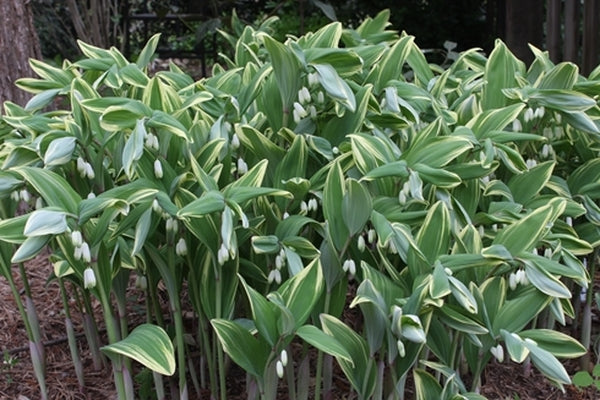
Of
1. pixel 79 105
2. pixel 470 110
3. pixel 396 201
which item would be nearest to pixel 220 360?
pixel 396 201

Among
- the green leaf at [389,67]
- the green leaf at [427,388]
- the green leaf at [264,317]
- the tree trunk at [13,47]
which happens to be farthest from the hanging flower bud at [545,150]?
the tree trunk at [13,47]

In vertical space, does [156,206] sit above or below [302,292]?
above

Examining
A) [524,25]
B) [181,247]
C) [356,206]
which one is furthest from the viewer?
[524,25]

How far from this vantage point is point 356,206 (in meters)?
1.83

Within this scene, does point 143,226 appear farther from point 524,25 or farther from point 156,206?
point 524,25

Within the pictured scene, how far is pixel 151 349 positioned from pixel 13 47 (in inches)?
98.3

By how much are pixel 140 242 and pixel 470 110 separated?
4.00 ft

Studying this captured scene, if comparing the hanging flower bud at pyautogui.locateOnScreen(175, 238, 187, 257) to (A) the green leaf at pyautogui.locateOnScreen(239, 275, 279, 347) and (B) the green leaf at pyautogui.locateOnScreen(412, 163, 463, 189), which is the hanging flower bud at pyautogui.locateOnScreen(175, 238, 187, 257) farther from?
(B) the green leaf at pyautogui.locateOnScreen(412, 163, 463, 189)

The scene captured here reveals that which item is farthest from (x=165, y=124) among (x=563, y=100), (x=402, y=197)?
(x=563, y=100)

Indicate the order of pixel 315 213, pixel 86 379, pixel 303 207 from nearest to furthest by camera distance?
1. pixel 303 207
2. pixel 315 213
3. pixel 86 379

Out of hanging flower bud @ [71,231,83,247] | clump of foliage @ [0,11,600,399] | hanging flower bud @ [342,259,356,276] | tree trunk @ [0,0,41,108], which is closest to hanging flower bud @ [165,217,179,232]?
clump of foliage @ [0,11,600,399]

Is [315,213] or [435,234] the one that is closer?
[435,234]

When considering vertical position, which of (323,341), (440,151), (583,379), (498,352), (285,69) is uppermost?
(285,69)

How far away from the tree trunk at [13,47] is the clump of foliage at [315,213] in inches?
55.1
